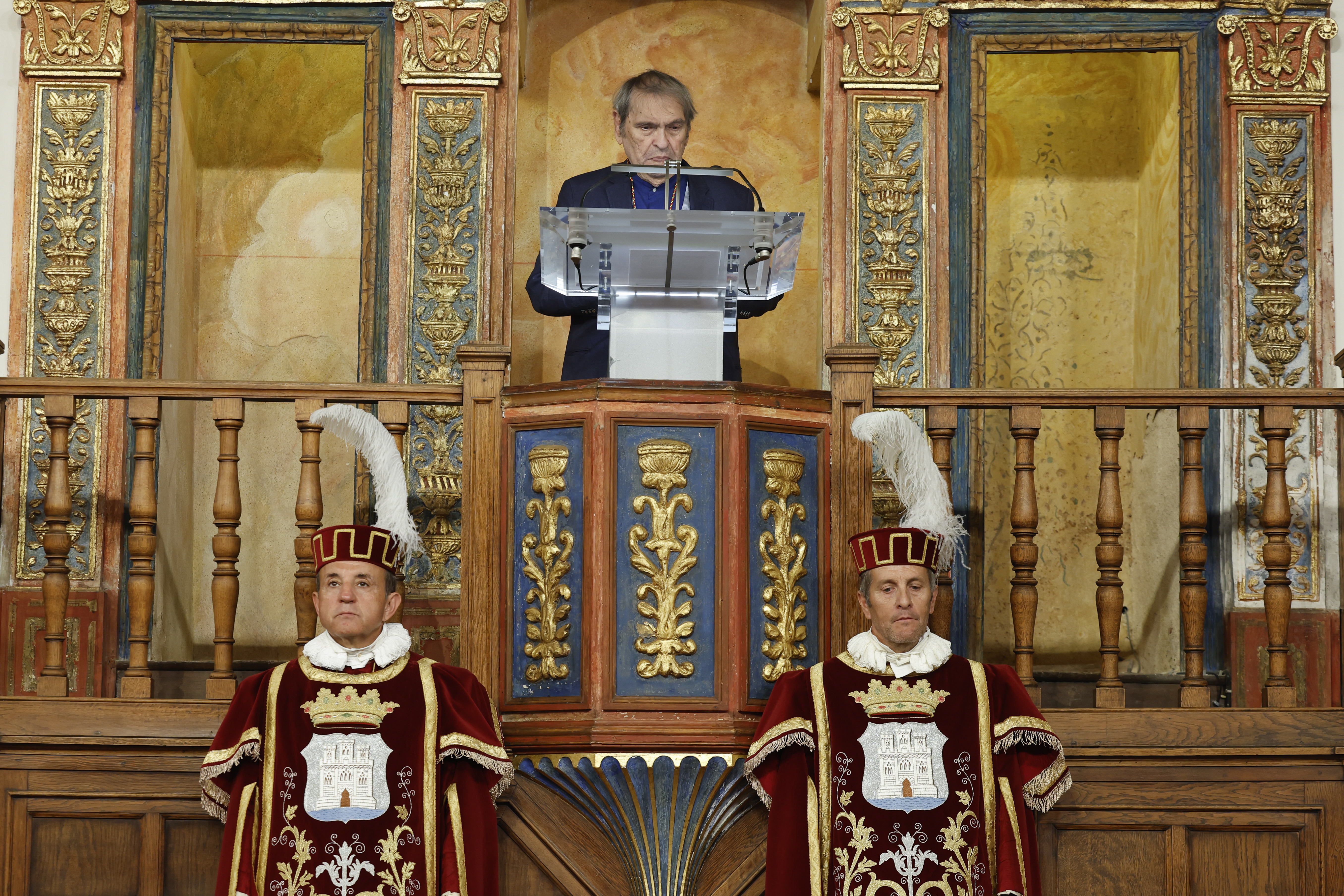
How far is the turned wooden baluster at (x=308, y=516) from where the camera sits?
5355mm

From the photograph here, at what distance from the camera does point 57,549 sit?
5.40 meters

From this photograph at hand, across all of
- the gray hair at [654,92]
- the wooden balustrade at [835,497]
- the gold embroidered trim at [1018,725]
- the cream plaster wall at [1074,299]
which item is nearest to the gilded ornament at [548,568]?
the wooden balustrade at [835,497]

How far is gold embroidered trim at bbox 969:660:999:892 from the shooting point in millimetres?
4914

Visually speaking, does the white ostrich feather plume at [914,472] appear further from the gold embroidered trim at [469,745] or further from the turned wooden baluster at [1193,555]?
the gold embroidered trim at [469,745]

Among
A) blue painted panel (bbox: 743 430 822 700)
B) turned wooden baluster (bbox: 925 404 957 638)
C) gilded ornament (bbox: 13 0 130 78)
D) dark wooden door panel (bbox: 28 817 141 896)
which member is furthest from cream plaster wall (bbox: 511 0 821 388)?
dark wooden door panel (bbox: 28 817 141 896)

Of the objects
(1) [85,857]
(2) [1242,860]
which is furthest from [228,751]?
(2) [1242,860]

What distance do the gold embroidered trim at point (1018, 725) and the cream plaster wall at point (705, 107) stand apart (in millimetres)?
2809

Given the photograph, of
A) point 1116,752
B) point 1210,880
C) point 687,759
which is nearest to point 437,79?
point 687,759

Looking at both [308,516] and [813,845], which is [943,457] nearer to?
[813,845]

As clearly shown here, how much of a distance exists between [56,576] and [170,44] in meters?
2.43

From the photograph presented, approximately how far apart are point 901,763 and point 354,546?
1599 millimetres

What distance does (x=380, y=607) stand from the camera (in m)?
5.04

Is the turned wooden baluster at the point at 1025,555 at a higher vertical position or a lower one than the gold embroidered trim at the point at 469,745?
higher

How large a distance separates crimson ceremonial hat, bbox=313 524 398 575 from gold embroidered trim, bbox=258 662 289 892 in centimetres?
35
